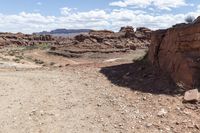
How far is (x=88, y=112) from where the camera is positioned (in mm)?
9219

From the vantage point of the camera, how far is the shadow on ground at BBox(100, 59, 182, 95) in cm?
1059

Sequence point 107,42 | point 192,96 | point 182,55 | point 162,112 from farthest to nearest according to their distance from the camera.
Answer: point 107,42 → point 182,55 → point 192,96 → point 162,112

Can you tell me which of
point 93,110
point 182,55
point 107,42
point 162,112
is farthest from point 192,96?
point 107,42

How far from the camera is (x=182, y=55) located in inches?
450

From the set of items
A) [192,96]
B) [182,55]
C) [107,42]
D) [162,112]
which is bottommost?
[107,42]

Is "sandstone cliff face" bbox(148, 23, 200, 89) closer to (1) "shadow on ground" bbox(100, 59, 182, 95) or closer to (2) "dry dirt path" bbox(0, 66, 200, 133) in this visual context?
(1) "shadow on ground" bbox(100, 59, 182, 95)

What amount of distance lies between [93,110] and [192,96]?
2405mm

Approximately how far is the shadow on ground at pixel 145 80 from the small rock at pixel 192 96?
0.79 metres

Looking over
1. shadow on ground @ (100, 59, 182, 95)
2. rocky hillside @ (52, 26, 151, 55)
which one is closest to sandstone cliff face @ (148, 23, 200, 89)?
shadow on ground @ (100, 59, 182, 95)

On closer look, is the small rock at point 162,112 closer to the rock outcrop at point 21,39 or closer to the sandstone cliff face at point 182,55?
the sandstone cliff face at point 182,55

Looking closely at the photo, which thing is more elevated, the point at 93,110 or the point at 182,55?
the point at 182,55

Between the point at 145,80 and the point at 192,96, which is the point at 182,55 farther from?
the point at 192,96

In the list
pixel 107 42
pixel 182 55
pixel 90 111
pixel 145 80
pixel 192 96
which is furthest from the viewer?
pixel 107 42

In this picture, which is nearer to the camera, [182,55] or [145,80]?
[182,55]
